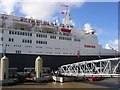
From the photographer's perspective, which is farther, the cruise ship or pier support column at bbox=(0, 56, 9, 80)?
the cruise ship

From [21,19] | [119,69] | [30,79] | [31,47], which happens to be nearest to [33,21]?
[21,19]

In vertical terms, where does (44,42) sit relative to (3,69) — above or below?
above

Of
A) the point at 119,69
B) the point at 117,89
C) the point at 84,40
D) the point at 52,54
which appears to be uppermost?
the point at 84,40

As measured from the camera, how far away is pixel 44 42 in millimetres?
59031

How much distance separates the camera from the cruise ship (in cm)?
5394

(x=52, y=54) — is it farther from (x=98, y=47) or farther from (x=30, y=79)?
(x=98, y=47)

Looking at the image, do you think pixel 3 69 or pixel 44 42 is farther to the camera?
pixel 44 42

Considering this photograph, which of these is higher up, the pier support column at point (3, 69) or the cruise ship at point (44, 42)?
the cruise ship at point (44, 42)

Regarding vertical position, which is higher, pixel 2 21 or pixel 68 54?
pixel 2 21

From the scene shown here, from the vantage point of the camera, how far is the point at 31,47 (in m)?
56.6

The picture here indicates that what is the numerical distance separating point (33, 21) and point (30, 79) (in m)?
17.2

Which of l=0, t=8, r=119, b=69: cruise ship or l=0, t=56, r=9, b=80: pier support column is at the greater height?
l=0, t=8, r=119, b=69: cruise ship

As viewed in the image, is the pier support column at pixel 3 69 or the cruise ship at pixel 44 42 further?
the cruise ship at pixel 44 42

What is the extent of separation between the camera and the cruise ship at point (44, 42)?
53.9 m
